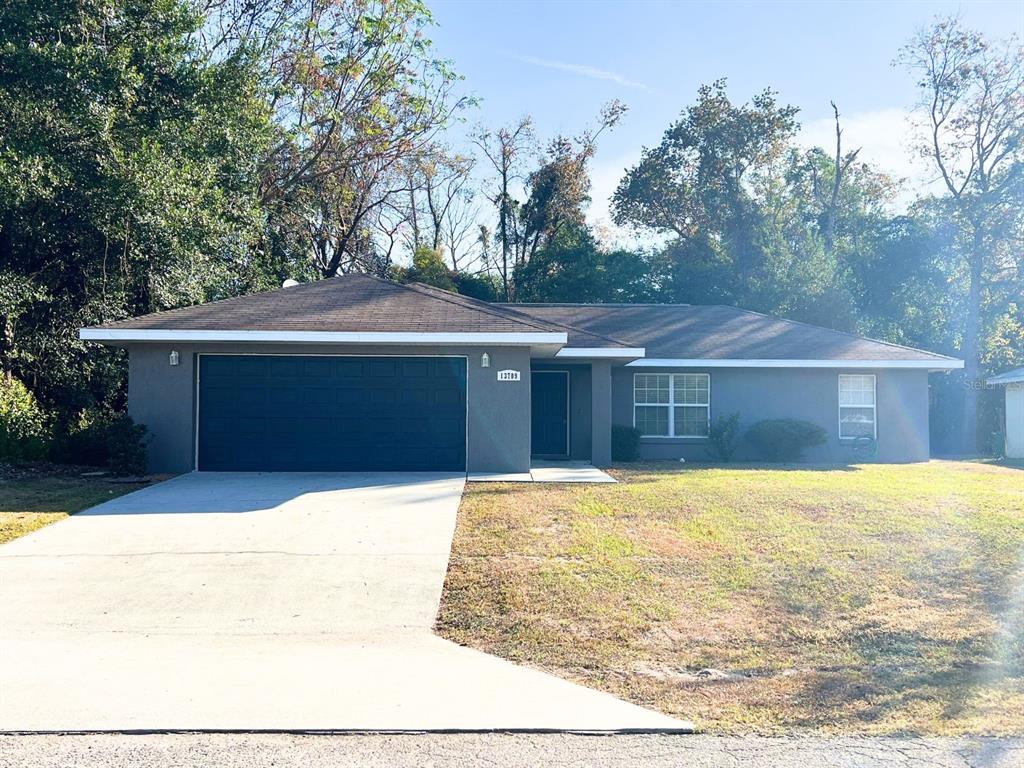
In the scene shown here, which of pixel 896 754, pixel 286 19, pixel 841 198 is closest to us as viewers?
pixel 896 754

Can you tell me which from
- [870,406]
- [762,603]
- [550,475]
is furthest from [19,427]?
[870,406]

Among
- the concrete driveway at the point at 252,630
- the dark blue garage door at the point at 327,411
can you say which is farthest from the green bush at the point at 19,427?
the concrete driveway at the point at 252,630

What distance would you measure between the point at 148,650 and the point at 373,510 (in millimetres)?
4878

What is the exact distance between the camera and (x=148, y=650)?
613 cm

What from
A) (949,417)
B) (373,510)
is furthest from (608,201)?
(373,510)

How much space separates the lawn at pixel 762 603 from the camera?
17.3 feet

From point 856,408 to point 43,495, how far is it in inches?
632

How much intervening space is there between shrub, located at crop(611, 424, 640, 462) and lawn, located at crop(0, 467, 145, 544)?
921 centimetres

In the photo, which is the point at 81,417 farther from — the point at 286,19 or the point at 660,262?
the point at 660,262

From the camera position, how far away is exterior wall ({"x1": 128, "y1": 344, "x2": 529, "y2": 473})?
14.4 meters

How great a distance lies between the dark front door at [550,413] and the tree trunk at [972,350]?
1403cm

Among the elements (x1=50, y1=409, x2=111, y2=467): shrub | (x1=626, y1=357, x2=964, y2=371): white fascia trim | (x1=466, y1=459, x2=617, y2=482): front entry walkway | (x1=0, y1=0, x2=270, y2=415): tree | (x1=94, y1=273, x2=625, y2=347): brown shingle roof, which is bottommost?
(x1=466, y1=459, x2=617, y2=482): front entry walkway

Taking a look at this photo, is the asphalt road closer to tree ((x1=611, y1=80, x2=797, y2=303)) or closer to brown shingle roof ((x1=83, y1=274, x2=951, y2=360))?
brown shingle roof ((x1=83, y1=274, x2=951, y2=360))

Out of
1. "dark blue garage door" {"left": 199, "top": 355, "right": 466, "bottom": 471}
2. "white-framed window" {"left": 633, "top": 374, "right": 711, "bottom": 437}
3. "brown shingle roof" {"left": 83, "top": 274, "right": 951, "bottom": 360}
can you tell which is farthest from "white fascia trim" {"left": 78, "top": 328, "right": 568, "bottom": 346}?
"white-framed window" {"left": 633, "top": 374, "right": 711, "bottom": 437}
